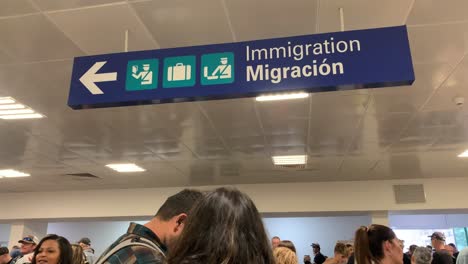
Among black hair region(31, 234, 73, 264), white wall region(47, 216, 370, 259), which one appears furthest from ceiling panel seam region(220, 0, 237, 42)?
white wall region(47, 216, 370, 259)

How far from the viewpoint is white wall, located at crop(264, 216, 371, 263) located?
11.2 metres

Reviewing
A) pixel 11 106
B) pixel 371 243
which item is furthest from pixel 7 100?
pixel 371 243

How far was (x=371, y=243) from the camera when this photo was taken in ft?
6.88

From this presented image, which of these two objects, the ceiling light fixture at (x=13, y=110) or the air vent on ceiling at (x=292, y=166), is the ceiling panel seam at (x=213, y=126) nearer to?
the air vent on ceiling at (x=292, y=166)

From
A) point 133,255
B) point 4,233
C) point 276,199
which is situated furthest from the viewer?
point 4,233

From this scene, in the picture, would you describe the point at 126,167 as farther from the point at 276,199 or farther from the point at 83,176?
the point at 276,199

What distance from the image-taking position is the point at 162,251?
1439 mm

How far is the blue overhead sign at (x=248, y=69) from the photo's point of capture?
1903 mm

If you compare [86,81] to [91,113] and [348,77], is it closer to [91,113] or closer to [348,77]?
[348,77]

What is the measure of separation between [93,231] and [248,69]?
486 inches

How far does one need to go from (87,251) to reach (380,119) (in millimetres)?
4207

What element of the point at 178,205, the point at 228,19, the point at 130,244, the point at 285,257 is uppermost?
the point at 228,19

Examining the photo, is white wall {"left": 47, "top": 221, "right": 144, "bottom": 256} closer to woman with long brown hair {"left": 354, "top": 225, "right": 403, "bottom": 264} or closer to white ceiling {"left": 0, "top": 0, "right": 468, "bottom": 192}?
white ceiling {"left": 0, "top": 0, "right": 468, "bottom": 192}

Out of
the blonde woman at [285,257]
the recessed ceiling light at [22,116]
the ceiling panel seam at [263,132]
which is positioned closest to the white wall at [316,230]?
the ceiling panel seam at [263,132]
